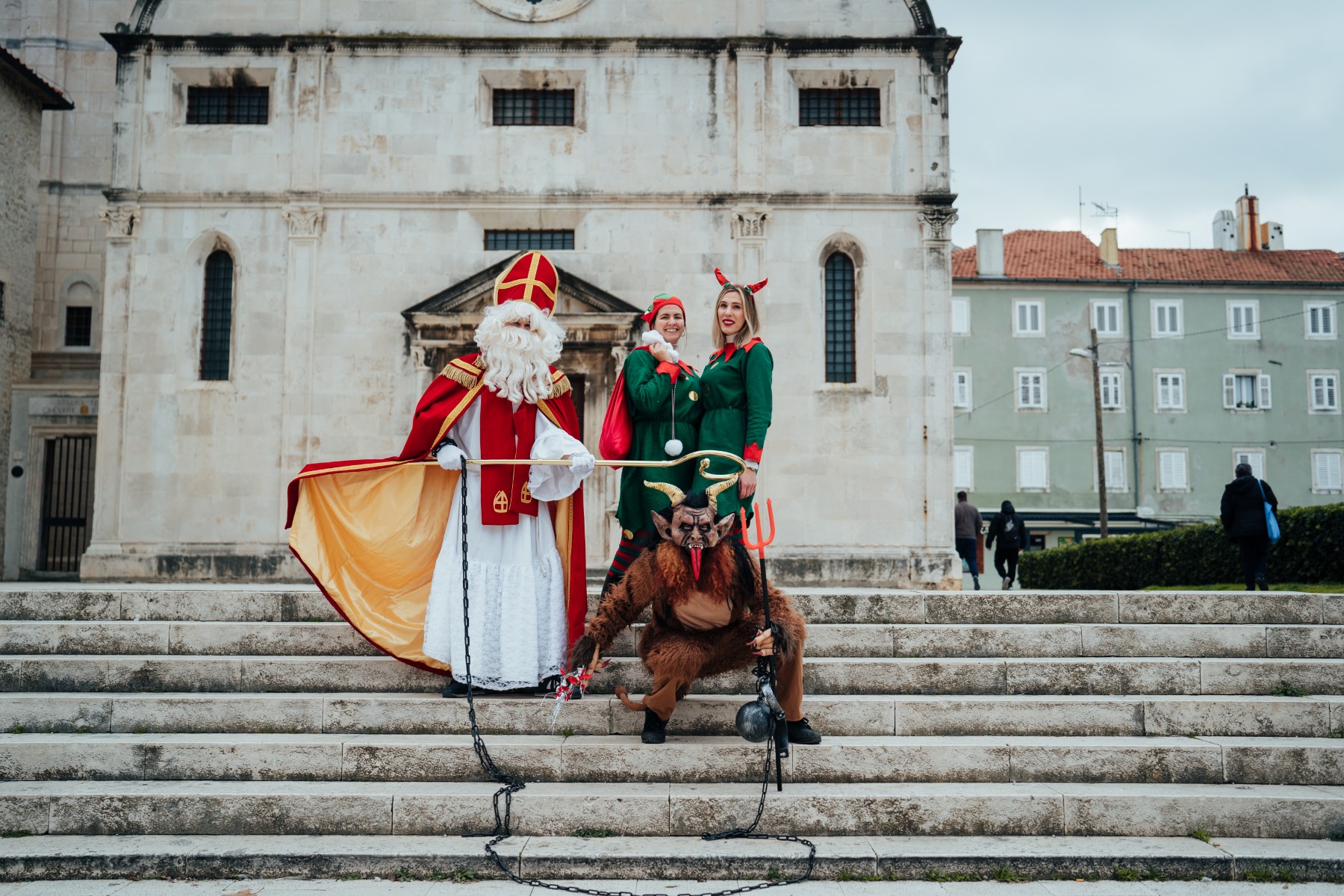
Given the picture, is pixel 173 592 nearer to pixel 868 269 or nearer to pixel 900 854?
pixel 900 854

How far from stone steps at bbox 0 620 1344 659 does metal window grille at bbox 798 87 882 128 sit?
35.8 ft

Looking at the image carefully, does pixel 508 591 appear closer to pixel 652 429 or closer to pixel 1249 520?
pixel 652 429

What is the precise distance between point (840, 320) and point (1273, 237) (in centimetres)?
3570

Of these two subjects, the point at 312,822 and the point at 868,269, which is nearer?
the point at 312,822

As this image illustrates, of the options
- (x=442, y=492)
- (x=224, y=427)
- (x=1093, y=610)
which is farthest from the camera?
(x=224, y=427)

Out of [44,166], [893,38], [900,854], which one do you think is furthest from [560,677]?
[44,166]

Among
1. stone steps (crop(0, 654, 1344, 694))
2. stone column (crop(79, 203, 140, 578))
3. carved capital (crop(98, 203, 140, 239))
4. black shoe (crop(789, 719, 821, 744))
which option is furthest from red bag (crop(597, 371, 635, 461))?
carved capital (crop(98, 203, 140, 239))

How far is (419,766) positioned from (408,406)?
1027 centimetres

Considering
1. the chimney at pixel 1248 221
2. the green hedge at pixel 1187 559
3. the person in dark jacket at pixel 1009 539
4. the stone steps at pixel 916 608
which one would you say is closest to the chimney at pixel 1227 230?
the chimney at pixel 1248 221

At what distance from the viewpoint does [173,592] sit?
8.07 meters

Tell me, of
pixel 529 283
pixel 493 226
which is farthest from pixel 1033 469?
pixel 529 283

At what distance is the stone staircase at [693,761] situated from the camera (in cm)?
511

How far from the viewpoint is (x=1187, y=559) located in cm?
1711

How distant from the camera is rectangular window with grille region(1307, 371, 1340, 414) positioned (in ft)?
130
